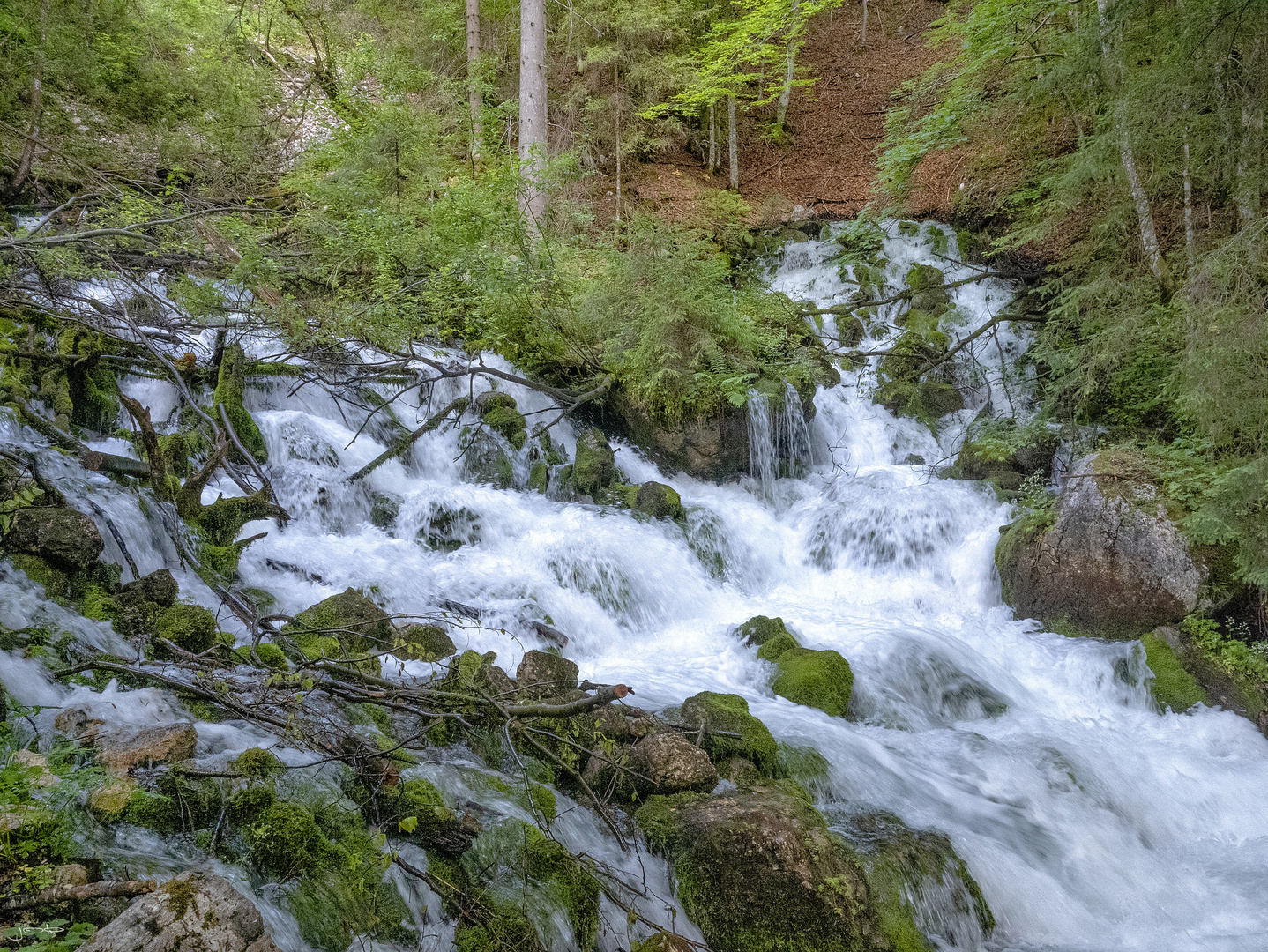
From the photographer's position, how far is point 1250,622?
6129mm

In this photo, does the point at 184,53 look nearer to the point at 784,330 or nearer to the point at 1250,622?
the point at 784,330

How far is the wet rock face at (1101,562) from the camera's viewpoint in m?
6.43

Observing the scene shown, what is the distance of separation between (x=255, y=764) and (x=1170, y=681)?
6.99 metres

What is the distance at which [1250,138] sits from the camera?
6.35 meters

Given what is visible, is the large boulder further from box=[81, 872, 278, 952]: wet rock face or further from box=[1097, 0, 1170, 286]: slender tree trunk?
box=[1097, 0, 1170, 286]: slender tree trunk

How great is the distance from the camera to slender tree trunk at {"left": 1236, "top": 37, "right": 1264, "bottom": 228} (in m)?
6.12

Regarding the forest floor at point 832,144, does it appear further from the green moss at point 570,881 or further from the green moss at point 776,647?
the green moss at point 570,881

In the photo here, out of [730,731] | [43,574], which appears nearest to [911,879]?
[730,731]

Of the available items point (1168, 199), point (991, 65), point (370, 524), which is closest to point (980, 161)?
point (991, 65)

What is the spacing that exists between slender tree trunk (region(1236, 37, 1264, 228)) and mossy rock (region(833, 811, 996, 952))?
599 cm

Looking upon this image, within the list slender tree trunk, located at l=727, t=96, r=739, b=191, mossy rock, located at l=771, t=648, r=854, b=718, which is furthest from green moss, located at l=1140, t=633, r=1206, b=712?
slender tree trunk, located at l=727, t=96, r=739, b=191

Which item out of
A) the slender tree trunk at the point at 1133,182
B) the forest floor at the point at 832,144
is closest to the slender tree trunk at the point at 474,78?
the forest floor at the point at 832,144

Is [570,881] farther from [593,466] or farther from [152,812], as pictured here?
[593,466]

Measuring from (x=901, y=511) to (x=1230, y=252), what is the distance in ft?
13.0
